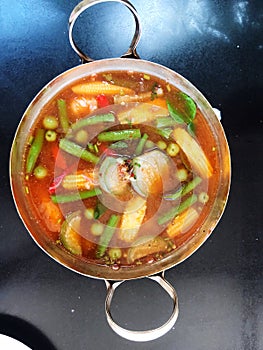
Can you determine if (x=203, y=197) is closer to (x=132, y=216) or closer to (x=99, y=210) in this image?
(x=132, y=216)

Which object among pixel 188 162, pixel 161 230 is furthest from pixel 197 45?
pixel 161 230

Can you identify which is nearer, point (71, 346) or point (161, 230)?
point (161, 230)

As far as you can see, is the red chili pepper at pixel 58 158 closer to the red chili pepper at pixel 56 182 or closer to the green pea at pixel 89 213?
the red chili pepper at pixel 56 182

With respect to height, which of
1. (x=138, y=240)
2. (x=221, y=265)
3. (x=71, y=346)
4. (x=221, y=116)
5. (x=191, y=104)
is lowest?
(x=71, y=346)

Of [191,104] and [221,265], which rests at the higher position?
[191,104]

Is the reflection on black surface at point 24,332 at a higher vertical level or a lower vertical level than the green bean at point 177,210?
lower

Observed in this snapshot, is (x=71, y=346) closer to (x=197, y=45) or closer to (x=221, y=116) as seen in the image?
(x=221, y=116)

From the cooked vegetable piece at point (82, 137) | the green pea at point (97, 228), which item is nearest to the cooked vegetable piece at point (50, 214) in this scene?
the green pea at point (97, 228)
